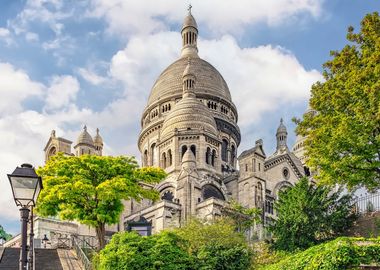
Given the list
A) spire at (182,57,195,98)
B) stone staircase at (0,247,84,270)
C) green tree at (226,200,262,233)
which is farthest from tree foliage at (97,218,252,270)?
spire at (182,57,195,98)

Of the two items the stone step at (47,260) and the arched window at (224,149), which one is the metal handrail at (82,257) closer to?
the stone step at (47,260)

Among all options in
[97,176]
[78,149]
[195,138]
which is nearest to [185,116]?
[195,138]

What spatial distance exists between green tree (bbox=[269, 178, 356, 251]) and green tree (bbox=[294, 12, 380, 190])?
73.8 inches

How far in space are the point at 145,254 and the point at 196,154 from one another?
38.1m

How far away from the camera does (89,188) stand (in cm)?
3062

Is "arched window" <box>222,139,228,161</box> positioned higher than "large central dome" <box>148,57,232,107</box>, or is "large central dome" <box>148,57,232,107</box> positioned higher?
"large central dome" <box>148,57,232,107</box>

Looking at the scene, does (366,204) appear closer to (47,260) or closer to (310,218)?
(310,218)

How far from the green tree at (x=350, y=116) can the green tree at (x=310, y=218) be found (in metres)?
1.87

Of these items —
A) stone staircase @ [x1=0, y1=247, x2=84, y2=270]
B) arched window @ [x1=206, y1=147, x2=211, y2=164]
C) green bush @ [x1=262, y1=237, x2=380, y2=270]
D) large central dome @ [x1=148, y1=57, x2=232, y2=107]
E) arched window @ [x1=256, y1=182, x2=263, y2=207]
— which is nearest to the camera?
green bush @ [x1=262, y1=237, x2=380, y2=270]

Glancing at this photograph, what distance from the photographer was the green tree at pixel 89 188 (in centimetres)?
3077

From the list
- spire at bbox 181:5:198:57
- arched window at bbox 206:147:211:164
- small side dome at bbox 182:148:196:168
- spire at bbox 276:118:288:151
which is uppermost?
spire at bbox 181:5:198:57

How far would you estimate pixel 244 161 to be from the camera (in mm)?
60750

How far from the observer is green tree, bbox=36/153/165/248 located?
30.8m

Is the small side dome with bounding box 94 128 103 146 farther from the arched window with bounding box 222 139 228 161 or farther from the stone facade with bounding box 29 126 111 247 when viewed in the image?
the arched window with bounding box 222 139 228 161
